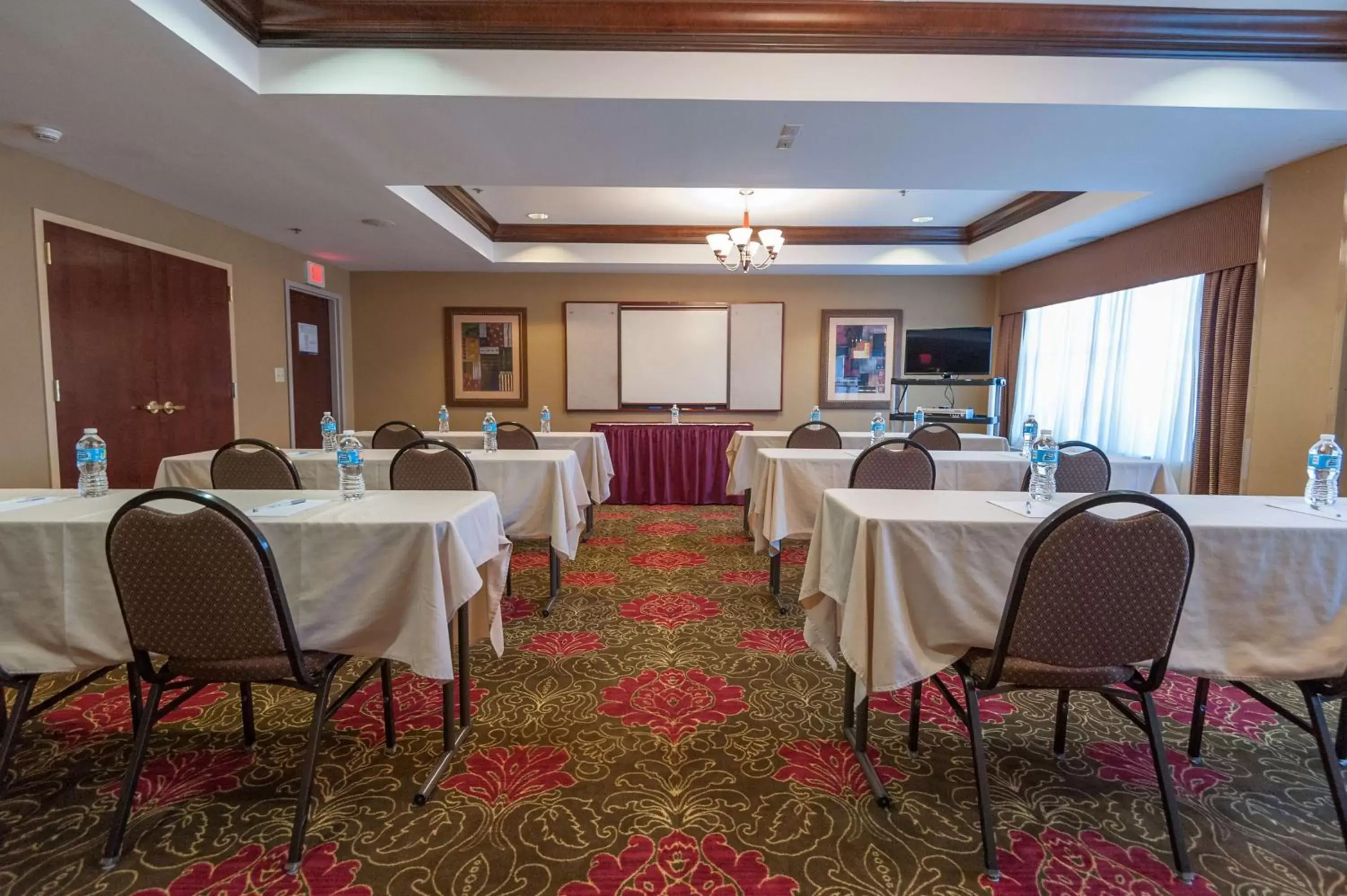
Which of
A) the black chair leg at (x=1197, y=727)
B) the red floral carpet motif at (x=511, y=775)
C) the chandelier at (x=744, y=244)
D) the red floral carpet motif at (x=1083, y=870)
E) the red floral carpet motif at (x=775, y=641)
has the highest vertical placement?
the chandelier at (x=744, y=244)

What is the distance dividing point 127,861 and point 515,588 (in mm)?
2161

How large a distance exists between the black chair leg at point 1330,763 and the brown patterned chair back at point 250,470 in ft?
12.8

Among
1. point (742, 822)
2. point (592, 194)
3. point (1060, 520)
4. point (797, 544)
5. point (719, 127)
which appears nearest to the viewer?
point (1060, 520)

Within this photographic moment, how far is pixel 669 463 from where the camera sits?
5.98 m

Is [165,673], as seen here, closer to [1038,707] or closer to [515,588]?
[515,588]

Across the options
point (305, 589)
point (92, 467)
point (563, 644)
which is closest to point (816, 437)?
point (563, 644)

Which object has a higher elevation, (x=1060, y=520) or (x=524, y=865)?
(x=1060, y=520)

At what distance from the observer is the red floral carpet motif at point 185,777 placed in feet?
5.79

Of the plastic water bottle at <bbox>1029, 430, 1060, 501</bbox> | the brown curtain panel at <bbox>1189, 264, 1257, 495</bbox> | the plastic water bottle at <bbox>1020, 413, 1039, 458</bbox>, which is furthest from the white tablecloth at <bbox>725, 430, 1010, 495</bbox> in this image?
the plastic water bottle at <bbox>1029, 430, 1060, 501</bbox>

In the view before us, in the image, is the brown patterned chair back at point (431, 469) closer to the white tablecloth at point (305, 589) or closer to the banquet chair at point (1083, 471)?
the white tablecloth at point (305, 589)

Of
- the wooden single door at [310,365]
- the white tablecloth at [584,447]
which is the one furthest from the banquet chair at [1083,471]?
the wooden single door at [310,365]

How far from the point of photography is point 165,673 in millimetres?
1554

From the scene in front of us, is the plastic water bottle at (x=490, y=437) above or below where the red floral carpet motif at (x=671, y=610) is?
above

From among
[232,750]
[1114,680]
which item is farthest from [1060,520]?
[232,750]
